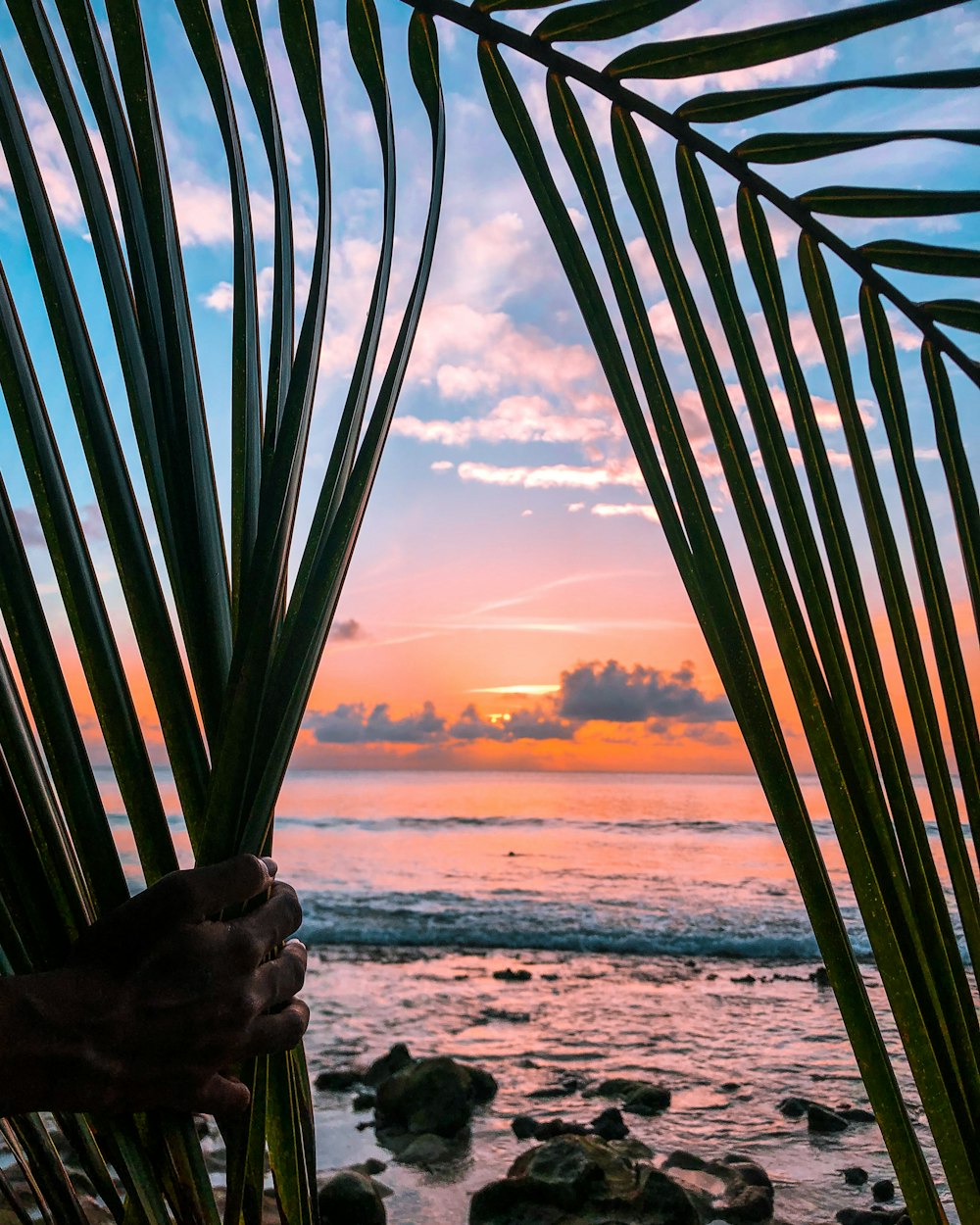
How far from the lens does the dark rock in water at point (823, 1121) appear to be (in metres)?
4.00

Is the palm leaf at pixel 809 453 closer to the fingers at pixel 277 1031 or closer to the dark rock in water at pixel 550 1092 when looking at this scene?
the fingers at pixel 277 1031

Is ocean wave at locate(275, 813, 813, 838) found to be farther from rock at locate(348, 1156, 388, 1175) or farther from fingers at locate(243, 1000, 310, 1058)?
fingers at locate(243, 1000, 310, 1058)

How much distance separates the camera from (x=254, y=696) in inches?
22.0

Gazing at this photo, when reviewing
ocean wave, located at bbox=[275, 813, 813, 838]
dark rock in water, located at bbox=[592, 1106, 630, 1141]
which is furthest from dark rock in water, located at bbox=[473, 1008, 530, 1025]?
ocean wave, located at bbox=[275, 813, 813, 838]

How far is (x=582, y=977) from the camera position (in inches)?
275

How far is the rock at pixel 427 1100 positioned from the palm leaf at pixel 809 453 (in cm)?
363

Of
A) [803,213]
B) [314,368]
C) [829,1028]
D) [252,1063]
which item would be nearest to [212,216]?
[314,368]

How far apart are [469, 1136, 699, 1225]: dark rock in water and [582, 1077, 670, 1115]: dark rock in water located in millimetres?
1051

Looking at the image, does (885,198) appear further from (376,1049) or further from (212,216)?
(376,1049)

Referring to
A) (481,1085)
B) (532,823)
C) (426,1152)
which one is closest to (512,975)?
(481,1085)

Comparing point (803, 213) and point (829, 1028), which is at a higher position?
point (803, 213)

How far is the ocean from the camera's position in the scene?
3863 mm

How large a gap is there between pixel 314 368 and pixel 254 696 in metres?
0.24

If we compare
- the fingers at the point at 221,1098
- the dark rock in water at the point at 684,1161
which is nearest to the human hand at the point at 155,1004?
the fingers at the point at 221,1098
